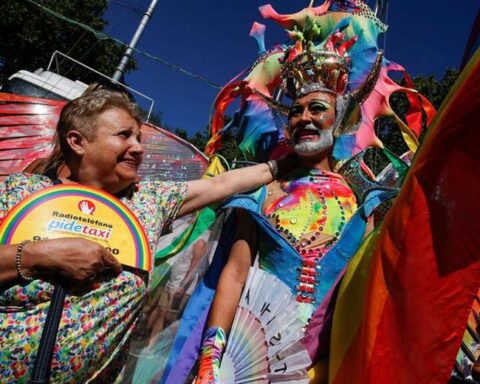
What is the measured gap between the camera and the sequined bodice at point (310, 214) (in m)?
2.09

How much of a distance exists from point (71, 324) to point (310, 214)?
1.23 metres

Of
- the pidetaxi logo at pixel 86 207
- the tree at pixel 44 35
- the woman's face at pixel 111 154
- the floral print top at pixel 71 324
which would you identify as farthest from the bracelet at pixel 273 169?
the tree at pixel 44 35

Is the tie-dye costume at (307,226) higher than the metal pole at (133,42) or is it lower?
lower

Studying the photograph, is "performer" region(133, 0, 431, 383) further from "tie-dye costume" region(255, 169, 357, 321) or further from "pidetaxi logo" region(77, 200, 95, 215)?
Answer: "pidetaxi logo" region(77, 200, 95, 215)

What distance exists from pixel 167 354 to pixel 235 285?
50cm

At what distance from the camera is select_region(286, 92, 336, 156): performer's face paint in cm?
234

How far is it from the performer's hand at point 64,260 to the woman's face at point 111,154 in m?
0.38

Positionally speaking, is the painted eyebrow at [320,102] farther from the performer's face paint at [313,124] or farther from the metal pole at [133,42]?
the metal pole at [133,42]

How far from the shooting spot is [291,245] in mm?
2129

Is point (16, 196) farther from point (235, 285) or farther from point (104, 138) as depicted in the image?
point (235, 285)

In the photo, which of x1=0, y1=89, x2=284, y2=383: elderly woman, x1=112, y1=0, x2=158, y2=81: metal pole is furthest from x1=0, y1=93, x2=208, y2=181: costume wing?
x1=112, y1=0, x2=158, y2=81: metal pole

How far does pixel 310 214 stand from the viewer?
87.5 inches

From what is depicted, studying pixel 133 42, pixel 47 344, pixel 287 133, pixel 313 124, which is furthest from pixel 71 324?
pixel 133 42

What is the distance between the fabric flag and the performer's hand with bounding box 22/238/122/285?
0.90 m
